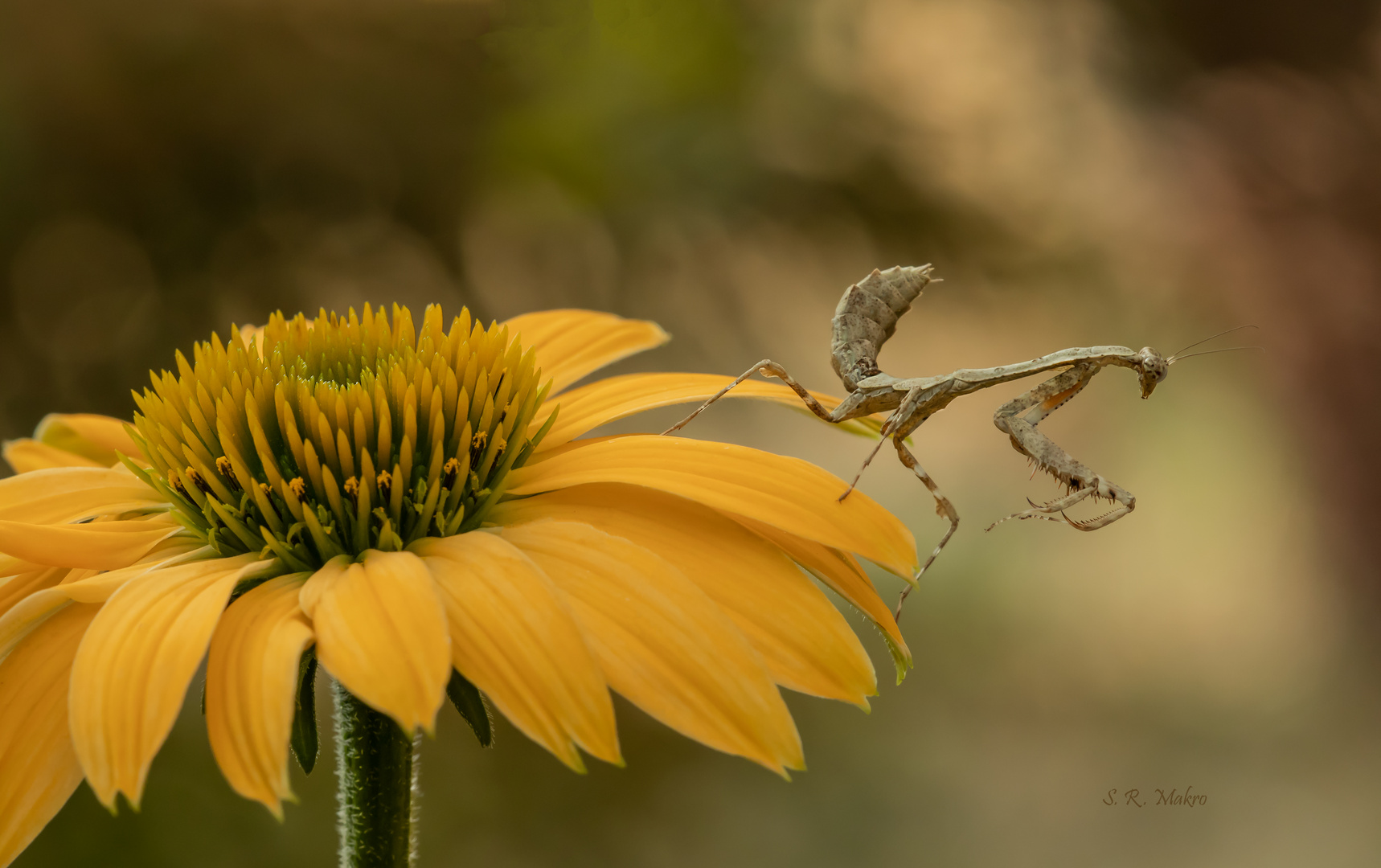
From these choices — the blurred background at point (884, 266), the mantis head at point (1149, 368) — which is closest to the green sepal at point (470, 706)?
the mantis head at point (1149, 368)

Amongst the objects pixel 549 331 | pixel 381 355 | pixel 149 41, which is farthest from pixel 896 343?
pixel 149 41

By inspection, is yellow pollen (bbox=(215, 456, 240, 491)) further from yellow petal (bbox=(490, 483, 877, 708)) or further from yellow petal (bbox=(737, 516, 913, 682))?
yellow petal (bbox=(737, 516, 913, 682))

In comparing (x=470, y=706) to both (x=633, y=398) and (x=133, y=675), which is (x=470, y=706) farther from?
(x=633, y=398)

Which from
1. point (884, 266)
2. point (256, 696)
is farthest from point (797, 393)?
point (884, 266)

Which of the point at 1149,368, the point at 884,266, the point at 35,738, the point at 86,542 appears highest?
the point at 884,266

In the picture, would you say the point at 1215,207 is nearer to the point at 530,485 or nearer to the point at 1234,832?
the point at 1234,832
